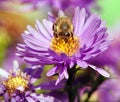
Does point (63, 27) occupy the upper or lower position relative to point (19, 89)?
upper

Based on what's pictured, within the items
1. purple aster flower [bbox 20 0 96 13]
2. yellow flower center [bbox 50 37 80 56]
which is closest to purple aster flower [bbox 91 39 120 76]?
purple aster flower [bbox 20 0 96 13]

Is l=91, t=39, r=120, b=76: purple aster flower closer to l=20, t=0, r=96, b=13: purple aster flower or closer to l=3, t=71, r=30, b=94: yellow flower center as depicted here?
l=20, t=0, r=96, b=13: purple aster flower

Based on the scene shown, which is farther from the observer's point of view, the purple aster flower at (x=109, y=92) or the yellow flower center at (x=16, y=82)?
the purple aster flower at (x=109, y=92)

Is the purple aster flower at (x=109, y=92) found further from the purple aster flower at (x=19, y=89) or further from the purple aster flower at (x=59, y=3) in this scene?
the purple aster flower at (x=19, y=89)

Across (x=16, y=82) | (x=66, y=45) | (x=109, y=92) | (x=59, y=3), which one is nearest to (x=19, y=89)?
(x=16, y=82)

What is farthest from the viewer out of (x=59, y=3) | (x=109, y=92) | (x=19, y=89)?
(x=59, y=3)

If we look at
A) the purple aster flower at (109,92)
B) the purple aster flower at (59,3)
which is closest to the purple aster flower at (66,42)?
the purple aster flower at (109,92)

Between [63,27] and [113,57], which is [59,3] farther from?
[63,27]

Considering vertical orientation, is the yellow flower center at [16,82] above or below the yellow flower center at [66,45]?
below

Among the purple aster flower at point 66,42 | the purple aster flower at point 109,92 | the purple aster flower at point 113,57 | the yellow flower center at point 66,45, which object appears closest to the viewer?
the purple aster flower at point 66,42
